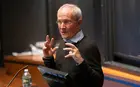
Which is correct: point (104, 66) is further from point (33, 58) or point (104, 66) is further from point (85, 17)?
point (33, 58)

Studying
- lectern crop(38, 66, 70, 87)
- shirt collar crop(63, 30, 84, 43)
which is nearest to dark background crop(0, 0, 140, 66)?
shirt collar crop(63, 30, 84, 43)

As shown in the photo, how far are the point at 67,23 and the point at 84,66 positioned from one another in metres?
0.29

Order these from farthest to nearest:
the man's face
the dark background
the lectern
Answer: the dark background < the man's face < the lectern

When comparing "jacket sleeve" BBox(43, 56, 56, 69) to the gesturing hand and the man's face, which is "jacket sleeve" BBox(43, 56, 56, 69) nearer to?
the gesturing hand

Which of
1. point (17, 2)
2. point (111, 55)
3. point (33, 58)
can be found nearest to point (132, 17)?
point (111, 55)

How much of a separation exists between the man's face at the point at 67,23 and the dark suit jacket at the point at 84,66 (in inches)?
3.4

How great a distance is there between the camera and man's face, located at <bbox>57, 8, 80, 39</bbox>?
6.06 ft

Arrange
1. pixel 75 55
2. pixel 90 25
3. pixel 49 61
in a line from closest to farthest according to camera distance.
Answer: pixel 75 55
pixel 49 61
pixel 90 25

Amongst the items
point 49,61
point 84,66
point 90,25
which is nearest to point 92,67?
point 84,66

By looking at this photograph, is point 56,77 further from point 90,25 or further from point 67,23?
point 90,25

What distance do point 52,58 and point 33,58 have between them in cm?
216

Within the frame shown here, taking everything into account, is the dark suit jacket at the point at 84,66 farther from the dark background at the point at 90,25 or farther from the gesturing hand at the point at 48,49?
the dark background at the point at 90,25

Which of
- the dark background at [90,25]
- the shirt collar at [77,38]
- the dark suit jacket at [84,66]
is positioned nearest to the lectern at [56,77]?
the dark suit jacket at [84,66]

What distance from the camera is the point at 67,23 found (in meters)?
1.85
